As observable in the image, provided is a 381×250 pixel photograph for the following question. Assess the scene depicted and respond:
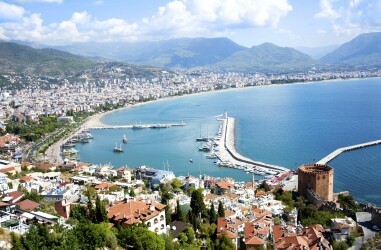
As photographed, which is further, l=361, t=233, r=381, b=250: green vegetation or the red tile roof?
the red tile roof

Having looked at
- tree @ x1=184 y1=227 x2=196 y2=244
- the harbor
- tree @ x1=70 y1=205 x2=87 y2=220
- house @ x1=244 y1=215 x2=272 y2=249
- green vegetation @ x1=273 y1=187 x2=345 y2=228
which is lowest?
the harbor

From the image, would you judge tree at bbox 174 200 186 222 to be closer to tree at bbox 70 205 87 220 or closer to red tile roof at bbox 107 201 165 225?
red tile roof at bbox 107 201 165 225

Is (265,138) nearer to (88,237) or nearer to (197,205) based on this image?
(197,205)

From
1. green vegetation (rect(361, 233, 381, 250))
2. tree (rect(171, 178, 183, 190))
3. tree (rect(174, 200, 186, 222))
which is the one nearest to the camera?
green vegetation (rect(361, 233, 381, 250))

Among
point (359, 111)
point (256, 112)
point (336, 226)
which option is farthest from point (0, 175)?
point (359, 111)

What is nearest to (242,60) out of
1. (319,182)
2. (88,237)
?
(319,182)

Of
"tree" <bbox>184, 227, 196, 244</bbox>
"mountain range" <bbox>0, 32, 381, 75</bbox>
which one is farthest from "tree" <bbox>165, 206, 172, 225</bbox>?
"mountain range" <bbox>0, 32, 381, 75</bbox>
